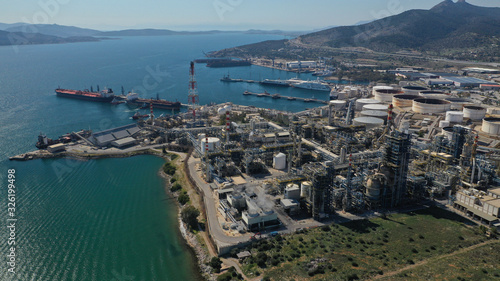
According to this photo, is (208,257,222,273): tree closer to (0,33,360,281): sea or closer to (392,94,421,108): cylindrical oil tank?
(0,33,360,281): sea

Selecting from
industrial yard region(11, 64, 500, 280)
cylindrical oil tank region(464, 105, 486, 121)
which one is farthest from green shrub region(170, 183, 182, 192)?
cylindrical oil tank region(464, 105, 486, 121)

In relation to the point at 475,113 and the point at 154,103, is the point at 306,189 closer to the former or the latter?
the point at 475,113

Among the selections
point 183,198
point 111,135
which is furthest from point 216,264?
point 111,135

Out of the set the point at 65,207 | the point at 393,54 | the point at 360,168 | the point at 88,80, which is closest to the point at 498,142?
the point at 360,168

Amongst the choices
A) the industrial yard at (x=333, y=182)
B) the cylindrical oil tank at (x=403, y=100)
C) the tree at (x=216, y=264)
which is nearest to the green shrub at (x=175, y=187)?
the industrial yard at (x=333, y=182)

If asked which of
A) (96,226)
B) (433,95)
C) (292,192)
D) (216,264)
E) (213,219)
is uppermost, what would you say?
(433,95)

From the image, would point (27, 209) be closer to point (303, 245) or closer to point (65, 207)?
point (65, 207)

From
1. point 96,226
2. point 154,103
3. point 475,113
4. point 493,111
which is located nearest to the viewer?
point 96,226
